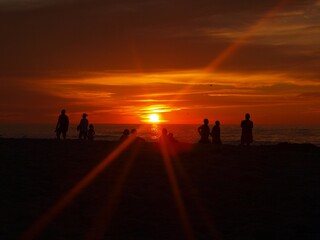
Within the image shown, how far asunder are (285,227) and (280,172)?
4.66m

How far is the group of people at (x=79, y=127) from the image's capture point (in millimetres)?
24438

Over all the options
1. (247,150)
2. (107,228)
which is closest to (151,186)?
(107,228)

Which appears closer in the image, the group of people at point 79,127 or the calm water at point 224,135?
the group of people at point 79,127

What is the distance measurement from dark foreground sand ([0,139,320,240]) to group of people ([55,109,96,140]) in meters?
6.53

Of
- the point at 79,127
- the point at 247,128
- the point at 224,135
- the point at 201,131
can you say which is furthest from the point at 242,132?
the point at 224,135

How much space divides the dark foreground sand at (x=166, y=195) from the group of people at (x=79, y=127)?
21.4ft

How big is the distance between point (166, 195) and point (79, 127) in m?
14.2

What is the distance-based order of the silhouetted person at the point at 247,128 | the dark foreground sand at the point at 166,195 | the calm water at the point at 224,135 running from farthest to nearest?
1. the calm water at the point at 224,135
2. the silhouetted person at the point at 247,128
3. the dark foreground sand at the point at 166,195

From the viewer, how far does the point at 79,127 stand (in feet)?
85.1

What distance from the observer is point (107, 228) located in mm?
10055

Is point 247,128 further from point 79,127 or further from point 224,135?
point 224,135

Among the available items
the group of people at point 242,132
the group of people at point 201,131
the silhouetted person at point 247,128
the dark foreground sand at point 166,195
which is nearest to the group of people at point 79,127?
the group of people at point 201,131

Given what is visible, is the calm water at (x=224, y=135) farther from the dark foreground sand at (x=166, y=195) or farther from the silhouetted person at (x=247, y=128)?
the dark foreground sand at (x=166, y=195)

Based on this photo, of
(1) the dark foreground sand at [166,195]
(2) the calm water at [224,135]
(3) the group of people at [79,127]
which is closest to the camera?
(1) the dark foreground sand at [166,195]
